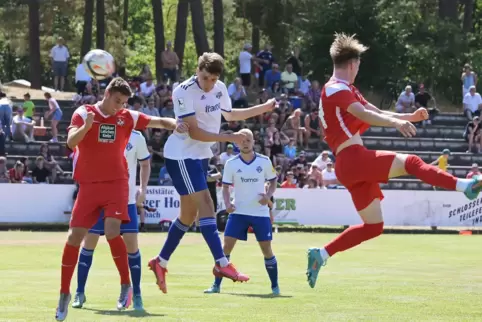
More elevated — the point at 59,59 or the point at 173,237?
the point at 59,59

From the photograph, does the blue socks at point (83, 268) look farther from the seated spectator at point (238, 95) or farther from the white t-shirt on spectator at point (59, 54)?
the white t-shirt on spectator at point (59, 54)

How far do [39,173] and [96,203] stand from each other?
68.4 feet

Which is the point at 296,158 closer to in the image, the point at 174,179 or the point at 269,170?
the point at 269,170

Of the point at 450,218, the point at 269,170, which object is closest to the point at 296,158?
the point at 450,218

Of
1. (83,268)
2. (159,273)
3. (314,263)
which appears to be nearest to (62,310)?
(83,268)

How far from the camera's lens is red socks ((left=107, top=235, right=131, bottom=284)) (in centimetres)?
1143

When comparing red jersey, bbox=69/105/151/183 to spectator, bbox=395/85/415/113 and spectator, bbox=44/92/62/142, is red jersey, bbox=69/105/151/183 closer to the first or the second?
spectator, bbox=44/92/62/142

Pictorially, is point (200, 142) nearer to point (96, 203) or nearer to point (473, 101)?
point (96, 203)

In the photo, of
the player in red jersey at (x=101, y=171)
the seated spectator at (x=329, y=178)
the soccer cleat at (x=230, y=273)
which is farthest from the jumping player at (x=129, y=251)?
the seated spectator at (x=329, y=178)

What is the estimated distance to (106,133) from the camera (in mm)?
10984

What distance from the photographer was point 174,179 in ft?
42.4

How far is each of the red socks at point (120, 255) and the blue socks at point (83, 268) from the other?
2.00 ft

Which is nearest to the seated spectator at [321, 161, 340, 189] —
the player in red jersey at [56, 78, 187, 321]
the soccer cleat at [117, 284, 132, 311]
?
the soccer cleat at [117, 284, 132, 311]

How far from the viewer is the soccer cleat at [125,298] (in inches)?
461
